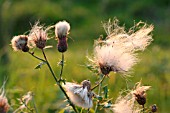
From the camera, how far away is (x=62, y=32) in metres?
2.20

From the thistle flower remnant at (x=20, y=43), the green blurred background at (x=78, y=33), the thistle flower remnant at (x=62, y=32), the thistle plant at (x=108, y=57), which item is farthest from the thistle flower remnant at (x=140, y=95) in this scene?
the green blurred background at (x=78, y=33)

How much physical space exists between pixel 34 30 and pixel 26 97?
424mm

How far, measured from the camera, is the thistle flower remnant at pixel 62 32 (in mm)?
2186

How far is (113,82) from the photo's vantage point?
440 centimetres

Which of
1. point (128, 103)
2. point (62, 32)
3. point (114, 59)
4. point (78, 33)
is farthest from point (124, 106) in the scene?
point (78, 33)

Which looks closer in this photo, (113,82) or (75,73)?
(113,82)

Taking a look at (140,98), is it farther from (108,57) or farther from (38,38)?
(38,38)

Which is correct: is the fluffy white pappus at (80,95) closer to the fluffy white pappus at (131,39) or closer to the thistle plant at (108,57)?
the thistle plant at (108,57)

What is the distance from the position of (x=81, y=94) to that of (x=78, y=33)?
36.5 ft

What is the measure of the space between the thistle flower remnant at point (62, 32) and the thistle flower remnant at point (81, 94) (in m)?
0.19

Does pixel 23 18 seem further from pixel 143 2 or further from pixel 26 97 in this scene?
pixel 26 97

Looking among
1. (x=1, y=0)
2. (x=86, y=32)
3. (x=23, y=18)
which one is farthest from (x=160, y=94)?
(x=23, y=18)

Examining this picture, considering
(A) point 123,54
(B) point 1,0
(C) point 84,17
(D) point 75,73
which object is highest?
(C) point 84,17

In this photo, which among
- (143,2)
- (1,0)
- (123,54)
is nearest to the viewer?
(123,54)
